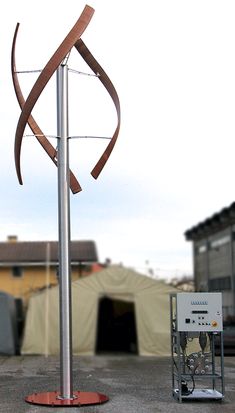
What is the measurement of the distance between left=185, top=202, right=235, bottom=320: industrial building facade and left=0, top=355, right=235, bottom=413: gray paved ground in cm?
1146

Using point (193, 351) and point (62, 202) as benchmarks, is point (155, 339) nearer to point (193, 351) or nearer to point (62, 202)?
point (193, 351)

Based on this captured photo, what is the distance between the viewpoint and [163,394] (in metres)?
11.2

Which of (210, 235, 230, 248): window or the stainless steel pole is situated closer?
the stainless steel pole

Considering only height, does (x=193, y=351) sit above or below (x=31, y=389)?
above

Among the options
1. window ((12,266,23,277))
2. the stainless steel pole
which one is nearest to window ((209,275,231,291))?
window ((12,266,23,277))

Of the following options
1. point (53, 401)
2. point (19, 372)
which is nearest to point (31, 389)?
point (53, 401)

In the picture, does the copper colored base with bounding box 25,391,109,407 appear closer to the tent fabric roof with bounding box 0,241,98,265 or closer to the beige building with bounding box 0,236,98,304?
the tent fabric roof with bounding box 0,241,98,265

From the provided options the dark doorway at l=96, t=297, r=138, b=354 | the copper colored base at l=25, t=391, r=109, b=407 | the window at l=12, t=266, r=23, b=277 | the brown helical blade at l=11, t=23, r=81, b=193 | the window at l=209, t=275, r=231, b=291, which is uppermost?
the brown helical blade at l=11, t=23, r=81, b=193

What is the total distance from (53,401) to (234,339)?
11.5m

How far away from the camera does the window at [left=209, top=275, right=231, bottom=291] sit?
31.7 metres

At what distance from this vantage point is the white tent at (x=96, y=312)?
19750 millimetres

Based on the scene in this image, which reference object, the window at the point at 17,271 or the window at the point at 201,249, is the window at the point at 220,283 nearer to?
the window at the point at 201,249

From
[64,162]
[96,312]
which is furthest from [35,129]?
[96,312]

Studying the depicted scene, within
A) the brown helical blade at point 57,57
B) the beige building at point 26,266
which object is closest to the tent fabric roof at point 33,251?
the beige building at point 26,266
